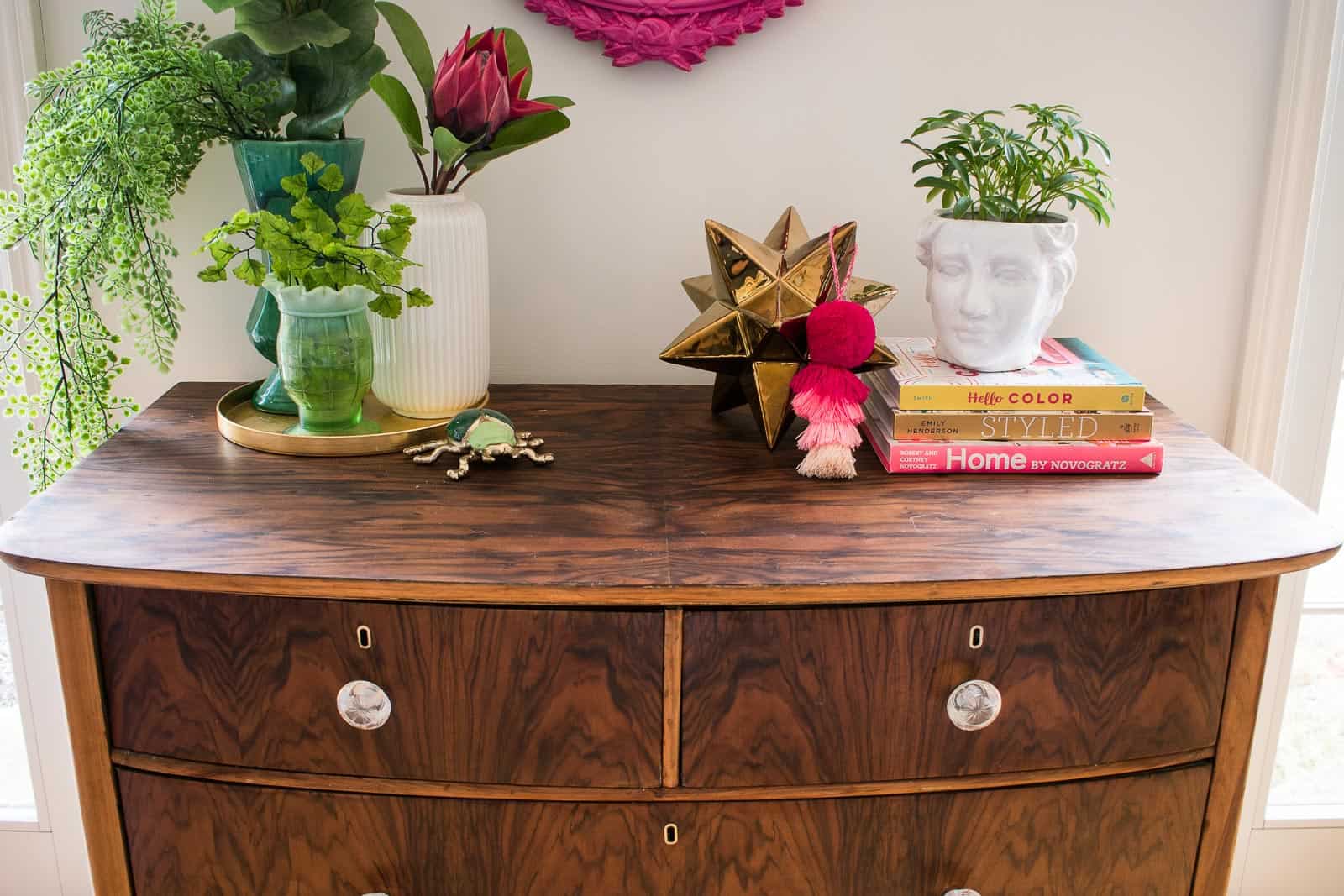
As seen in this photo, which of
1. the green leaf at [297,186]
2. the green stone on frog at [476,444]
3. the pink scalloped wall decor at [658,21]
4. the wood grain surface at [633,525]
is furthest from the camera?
the pink scalloped wall decor at [658,21]

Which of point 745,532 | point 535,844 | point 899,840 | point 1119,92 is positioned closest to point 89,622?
point 535,844

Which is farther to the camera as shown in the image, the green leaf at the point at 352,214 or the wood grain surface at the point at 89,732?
the green leaf at the point at 352,214

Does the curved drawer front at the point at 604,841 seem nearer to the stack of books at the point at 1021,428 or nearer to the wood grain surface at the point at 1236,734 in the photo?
the wood grain surface at the point at 1236,734

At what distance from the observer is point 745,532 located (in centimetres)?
102

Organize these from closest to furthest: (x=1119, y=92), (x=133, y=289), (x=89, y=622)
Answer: (x=89, y=622)
(x=133, y=289)
(x=1119, y=92)

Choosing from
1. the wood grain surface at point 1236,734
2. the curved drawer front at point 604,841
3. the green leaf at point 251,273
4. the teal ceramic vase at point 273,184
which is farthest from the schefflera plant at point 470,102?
the wood grain surface at point 1236,734

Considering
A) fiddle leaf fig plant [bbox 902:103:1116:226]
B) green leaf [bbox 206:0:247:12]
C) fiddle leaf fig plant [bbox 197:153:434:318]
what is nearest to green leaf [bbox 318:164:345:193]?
fiddle leaf fig plant [bbox 197:153:434:318]

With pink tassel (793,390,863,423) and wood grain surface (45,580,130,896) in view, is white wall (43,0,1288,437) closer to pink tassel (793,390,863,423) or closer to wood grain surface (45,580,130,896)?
pink tassel (793,390,863,423)

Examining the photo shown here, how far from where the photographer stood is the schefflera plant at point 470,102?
3.66 ft

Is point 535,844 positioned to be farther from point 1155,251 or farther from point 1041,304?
point 1155,251

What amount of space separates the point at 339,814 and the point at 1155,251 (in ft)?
4.05

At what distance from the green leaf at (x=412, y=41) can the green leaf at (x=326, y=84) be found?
3cm

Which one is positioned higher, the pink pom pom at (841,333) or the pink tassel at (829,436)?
the pink pom pom at (841,333)

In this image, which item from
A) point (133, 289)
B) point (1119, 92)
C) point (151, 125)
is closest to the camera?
point (151, 125)
